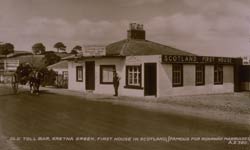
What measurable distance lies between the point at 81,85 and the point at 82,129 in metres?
15.9

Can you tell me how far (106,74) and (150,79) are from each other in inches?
143

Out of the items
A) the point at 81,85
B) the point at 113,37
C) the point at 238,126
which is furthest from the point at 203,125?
the point at 81,85

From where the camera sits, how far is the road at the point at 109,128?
7566mm

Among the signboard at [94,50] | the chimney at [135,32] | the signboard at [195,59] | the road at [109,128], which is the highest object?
the chimney at [135,32]

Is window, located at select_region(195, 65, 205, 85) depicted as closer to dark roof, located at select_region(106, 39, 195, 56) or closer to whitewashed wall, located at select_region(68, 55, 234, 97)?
whitewashed wall, located at select_region(68, 55, 234, 97)

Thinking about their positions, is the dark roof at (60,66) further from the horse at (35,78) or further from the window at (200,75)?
the window at (200,75)

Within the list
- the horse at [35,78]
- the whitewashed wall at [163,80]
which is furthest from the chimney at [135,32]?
the horse at [35,78]

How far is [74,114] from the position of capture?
1228cm

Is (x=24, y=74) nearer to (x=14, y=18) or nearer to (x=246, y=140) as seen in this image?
(x=14, y=18)

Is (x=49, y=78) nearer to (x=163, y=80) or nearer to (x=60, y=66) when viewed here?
Result: (x=60, y=66)

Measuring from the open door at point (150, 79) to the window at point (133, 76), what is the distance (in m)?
0.49

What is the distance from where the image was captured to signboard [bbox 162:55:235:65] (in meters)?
19.7

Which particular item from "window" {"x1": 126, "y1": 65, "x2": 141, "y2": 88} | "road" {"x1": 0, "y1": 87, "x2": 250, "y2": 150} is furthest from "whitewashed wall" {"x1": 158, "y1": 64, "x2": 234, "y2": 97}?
"road" {"x1": 0, "y1": 87, "x2": 250, "y2": 150}

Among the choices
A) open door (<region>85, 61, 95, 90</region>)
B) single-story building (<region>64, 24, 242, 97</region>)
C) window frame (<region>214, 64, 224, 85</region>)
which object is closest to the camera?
single-story building (<region>64, 24, 242, 97</region>)
